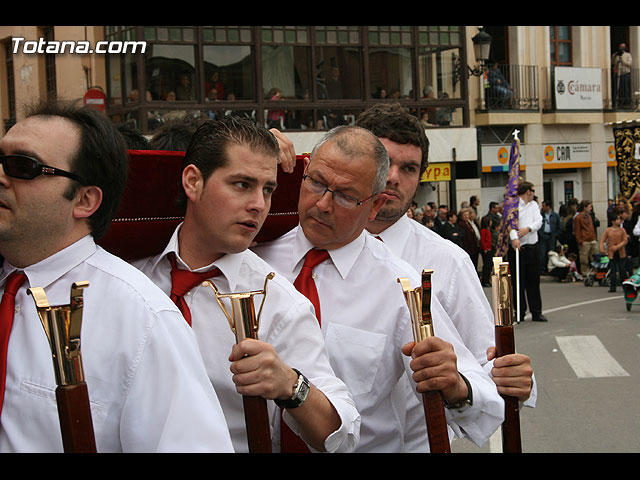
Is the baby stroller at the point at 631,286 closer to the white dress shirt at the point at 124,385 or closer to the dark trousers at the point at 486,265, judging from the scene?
the dark trousers at the point at 486,265

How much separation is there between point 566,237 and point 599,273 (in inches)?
115

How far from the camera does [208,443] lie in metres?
1.97

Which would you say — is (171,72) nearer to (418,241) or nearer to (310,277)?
(418,241)

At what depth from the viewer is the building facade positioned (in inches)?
824

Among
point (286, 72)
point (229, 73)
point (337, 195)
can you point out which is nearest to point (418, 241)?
point (337, 195)

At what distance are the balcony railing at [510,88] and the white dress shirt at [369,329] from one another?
2258 cm

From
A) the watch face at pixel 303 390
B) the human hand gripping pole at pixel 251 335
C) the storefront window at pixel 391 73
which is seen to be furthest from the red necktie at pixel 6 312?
the storefront window at pixel 391 73

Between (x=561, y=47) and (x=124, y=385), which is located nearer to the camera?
(x=124, y=385)

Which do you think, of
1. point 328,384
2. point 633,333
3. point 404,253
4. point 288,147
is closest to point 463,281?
point 404,253

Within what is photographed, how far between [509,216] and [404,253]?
908 centimetres

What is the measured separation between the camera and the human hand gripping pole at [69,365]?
5.25ft

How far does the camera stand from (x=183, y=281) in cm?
256

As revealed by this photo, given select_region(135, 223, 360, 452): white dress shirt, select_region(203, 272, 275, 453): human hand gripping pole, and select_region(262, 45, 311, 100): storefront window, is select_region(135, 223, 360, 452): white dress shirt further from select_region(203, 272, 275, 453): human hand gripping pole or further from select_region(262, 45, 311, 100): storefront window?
select_region(262, 45, 311, 100): storefront window

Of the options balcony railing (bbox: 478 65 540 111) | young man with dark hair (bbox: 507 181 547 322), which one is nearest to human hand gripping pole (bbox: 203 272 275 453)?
young man with dark hair (bbox: 507 181 547 322)
